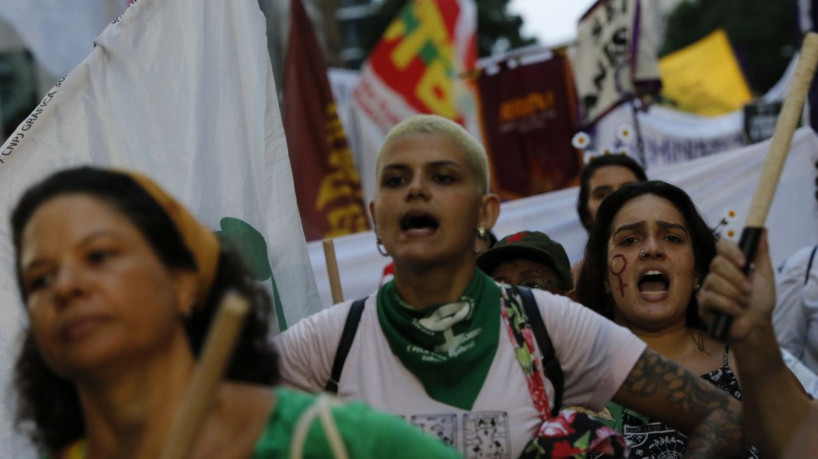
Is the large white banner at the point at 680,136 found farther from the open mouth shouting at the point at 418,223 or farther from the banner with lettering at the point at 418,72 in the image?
the open mouth shouting at the point at 418,223

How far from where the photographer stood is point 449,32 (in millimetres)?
9867

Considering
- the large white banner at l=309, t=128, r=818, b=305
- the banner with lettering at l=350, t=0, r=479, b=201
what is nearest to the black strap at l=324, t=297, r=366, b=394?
the large white banner at l=309, t=128, r=818, b=305

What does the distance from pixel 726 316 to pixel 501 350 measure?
1.70ft

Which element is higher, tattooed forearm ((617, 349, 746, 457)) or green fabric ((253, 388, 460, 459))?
green fabric ((253, 388, 460, 459))

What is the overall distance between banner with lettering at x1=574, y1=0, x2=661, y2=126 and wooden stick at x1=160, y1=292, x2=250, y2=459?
6823mm

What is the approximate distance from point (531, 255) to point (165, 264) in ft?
7.06

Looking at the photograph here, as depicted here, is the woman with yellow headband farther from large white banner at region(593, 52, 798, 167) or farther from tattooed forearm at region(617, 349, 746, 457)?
large white banner at region(593, 52, 798, 167)

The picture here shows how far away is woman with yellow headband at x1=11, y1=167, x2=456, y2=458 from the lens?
5.91 feet

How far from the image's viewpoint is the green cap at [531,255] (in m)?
3.88

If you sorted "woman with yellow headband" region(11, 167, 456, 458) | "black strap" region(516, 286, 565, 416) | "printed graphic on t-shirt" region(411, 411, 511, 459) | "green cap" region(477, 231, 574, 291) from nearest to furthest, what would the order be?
"woman with yellow headband" region(11, 167, 456, 458), "printed graphic on t-shirt" region(411, 411, 511, 459), "black strap" region(516, 286, 565, 416), "green cap" region(477, 231, 574, 291)

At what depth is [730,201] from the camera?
6117 millimetres

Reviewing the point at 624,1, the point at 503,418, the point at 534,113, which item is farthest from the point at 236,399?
the point at 534,113

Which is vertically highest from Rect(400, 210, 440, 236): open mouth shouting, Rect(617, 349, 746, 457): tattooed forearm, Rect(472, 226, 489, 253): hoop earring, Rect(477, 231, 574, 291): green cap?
Rect(400, 210, 440, 236): open mouth shouting

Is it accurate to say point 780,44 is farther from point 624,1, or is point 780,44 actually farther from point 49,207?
point 49,207
